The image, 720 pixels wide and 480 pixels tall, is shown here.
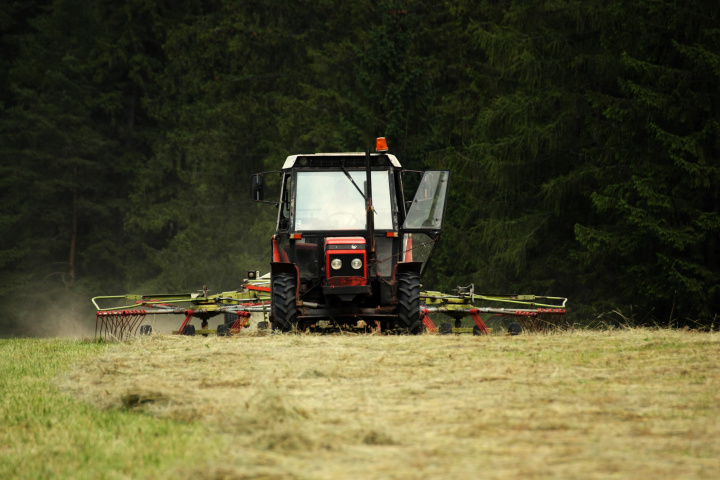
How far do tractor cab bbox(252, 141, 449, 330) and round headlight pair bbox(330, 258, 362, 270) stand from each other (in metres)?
0.01

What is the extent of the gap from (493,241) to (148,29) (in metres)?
24.8

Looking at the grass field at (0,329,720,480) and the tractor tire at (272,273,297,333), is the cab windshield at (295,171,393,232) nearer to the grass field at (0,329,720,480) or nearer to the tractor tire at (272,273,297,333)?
the tractor tire at (272,273,297,333)

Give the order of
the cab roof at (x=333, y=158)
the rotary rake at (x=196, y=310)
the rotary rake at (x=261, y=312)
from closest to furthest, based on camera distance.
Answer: the cab roof at (x=333, y=158), the rotary rake at (x=261, y=312), the rotary rake at (x=196, y=310)

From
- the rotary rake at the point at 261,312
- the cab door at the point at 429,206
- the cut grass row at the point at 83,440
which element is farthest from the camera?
the rotary rake at the point at 261,312

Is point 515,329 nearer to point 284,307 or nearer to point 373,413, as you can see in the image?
point 284,307

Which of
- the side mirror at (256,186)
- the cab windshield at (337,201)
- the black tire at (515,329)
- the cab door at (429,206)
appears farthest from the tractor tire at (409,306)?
the side mirror at (256,186)

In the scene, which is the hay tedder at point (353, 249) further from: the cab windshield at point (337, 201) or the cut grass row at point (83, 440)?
the cut grass row at point (83, 440)

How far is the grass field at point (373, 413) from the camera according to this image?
14.8 feet

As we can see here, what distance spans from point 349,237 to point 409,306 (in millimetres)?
1186

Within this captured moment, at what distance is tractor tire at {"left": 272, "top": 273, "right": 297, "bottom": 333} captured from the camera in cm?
1125

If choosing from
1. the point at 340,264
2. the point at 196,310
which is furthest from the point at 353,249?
the point at 196,310

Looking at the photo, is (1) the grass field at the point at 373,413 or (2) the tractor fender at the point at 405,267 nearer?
(1) the grass field at the point at 373,413

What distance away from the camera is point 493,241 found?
2294 cm

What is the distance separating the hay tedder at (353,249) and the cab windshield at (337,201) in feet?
0.04
